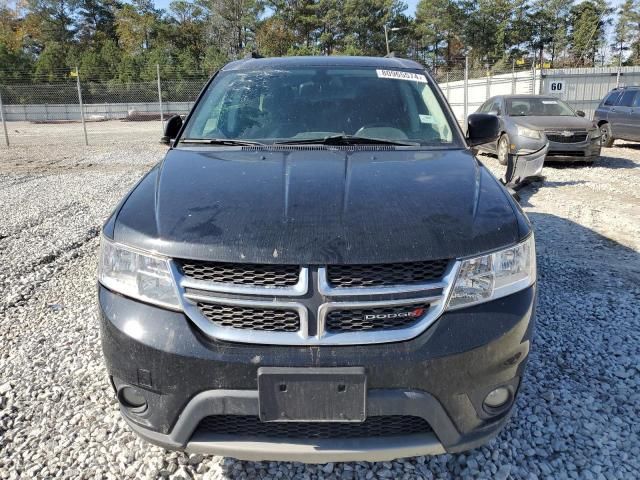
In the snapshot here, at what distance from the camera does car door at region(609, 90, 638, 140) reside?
513 inches

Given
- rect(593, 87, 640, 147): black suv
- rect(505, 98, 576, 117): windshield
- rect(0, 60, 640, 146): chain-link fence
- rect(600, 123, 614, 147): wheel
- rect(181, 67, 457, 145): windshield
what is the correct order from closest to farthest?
rect(181, 67, 457, 145): windshield
rect(505, 98, 576, 117): windshield
rect(593, 87, 640, 147): black suv
rect(600, 123, 614, 147): wheel
rect(0, 60, 640, 146): chain-link fence

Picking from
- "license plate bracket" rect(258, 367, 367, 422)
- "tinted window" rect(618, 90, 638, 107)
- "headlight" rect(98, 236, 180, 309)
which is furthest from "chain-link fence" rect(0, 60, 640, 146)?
"license plate bracket" rect(258, 367, 367, 422)

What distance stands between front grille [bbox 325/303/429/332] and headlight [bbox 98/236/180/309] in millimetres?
554

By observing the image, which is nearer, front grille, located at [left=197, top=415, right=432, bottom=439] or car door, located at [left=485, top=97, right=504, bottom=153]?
front grille, located at [left=197, top=415, right=432, bottom=439]

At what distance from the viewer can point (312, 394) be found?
5.60 feet

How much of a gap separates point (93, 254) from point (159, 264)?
3792 mm

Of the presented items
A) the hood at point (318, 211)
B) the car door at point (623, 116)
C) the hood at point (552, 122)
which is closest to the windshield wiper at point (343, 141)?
the hood at point (318, 211)

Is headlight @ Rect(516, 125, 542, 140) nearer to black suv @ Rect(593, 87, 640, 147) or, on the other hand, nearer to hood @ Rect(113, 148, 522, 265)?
black suv @ Rect(593, 87, 640, 147)

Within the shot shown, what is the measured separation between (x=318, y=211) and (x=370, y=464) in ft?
3.83

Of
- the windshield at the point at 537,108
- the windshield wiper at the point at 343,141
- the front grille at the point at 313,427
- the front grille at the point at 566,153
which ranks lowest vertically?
the front grille at the point at 313,427

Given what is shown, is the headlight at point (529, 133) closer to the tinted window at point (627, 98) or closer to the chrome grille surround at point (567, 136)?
the chrome grille surround at point (567, 136)

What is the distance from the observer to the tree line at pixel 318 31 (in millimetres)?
55719

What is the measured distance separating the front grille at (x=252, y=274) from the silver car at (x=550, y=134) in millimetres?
9063

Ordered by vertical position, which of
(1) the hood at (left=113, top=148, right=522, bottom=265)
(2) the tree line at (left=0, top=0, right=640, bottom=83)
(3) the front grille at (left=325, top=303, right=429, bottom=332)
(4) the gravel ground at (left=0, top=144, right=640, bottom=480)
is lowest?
(4) the gravel ground at (left=0, top=144, right=640, bottom=480)
